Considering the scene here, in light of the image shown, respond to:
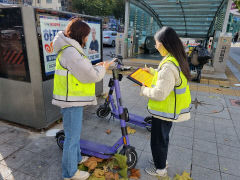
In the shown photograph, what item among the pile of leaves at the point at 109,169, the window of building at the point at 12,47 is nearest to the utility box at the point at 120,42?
the window of building at the point at 12,47

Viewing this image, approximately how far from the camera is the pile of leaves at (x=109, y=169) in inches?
93.4

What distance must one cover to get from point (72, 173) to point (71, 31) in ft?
5.31

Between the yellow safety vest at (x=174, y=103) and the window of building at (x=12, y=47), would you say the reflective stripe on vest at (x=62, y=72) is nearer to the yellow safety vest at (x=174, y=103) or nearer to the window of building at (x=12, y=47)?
the yellow safety vest at (x=174, y=103)

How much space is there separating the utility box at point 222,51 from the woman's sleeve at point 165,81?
7223 millimetres

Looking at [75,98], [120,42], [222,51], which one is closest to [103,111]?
[75,98]

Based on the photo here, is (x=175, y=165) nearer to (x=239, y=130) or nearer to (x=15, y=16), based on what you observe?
(x=239, y=130)

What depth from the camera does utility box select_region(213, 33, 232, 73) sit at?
783cm

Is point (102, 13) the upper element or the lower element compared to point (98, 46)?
upper

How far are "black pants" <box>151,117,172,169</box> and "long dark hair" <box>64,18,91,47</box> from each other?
1232 millimetres

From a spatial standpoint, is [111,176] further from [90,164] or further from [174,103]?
[174,103]

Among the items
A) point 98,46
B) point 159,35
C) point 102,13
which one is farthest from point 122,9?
point 159,35

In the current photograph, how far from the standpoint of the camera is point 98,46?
4.89 m

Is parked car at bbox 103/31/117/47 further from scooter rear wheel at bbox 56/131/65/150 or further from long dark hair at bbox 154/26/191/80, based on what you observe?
long dark hair at bbox 154/26/191/80

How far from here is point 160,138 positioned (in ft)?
7.36
